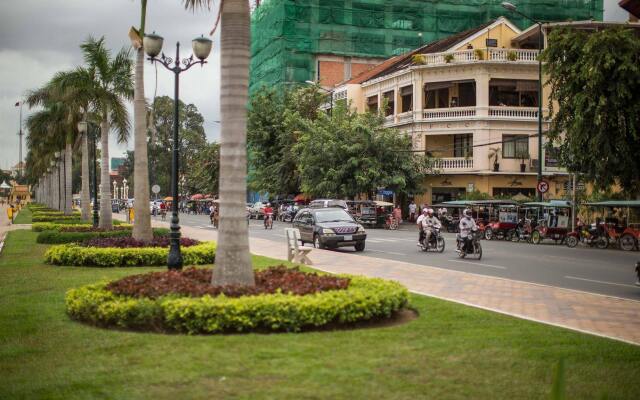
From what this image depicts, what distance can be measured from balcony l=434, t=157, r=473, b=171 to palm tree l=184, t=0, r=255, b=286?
38.0 m

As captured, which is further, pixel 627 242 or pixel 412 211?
pixel 412 211

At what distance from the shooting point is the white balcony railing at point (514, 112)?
152ft

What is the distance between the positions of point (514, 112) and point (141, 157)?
33.4m

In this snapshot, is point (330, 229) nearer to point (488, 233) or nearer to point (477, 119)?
point (488, 233)

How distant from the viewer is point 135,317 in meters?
8.37

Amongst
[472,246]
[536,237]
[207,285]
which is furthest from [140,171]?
[536,237]

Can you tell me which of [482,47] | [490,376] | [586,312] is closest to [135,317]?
[490,376]

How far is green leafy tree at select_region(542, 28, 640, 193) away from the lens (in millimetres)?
23109

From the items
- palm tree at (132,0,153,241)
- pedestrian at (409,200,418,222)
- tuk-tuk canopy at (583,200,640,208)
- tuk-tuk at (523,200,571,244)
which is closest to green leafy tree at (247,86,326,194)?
pedestrian at (409,200,418,222)

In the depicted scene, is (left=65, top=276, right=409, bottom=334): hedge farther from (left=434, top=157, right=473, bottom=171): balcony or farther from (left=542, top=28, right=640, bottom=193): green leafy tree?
(left=434, top=157, right=473, bottom=171): balcony

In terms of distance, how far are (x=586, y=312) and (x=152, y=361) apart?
7.03m

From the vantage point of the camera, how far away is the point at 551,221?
31.4m

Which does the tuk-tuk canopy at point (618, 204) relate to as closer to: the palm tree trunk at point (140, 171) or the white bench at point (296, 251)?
the white bench at point (296, 251)

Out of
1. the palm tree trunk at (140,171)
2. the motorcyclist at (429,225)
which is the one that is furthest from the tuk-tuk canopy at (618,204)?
the palm tree trunk at (140,171)
